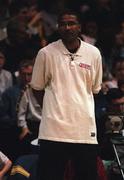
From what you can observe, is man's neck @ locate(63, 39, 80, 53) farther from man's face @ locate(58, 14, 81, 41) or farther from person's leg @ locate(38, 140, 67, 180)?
person's leg @ locate(38, 140, 67, 180)

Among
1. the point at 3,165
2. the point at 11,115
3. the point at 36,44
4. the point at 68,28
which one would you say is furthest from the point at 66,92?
the point at 36,44

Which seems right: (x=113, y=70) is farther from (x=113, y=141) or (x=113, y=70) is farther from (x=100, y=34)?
(x=113, y=141)

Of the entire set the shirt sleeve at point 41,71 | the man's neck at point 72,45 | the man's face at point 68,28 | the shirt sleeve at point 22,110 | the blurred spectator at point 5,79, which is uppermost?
the man's face at point 68,28

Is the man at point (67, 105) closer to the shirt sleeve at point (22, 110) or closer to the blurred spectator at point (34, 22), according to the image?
the shirt sleeve at point (22, 110)

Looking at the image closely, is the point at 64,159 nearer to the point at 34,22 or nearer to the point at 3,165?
the point at 3,165

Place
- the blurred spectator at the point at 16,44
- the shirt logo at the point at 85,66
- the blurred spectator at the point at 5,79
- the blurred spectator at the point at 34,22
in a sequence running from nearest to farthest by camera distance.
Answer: the shirt logo at the point at 85,66 → the blurred spectator at the point at 5,79 → the blurred spectator at the point at 16,44 → the blurred spectator at the point at 34,22

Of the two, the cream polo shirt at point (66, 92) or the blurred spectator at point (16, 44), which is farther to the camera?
the blurred spectator at point (16, 44)

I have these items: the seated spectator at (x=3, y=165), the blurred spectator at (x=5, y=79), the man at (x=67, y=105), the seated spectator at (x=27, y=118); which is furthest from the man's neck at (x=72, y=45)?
the blurred spectator at (x=5, y=79)

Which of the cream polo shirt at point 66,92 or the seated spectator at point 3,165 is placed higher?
the cream polo shirt at point 66,92

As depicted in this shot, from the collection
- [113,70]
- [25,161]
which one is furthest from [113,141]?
[113,70]

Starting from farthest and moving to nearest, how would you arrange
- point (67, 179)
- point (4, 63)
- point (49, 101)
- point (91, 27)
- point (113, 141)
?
1. point (91, 27)
2. point (4, 63)
3. point (113, 141)
4. point (67, 179)
5. point (49, 101)

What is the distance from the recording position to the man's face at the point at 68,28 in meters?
5.88

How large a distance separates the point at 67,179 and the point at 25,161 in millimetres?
880

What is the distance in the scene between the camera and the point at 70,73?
5.87 m
